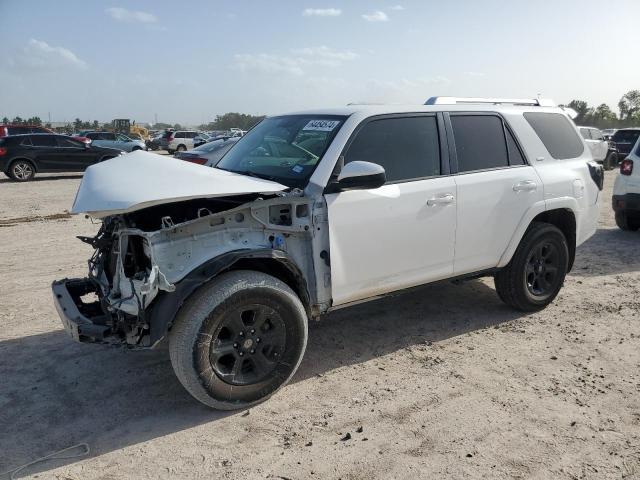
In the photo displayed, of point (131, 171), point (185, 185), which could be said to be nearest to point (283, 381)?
point (185, 185)

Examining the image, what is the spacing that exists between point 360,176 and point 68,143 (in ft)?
57.3

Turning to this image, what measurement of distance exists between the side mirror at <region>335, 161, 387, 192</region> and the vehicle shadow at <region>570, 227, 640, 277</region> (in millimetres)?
4010

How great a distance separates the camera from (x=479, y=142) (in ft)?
15.1

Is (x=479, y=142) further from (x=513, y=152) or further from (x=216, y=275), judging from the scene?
(x=216, y=275)

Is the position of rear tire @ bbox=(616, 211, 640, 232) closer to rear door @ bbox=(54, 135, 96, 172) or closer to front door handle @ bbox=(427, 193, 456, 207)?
front door handle @ bbox=(427, 193, 456, 207)

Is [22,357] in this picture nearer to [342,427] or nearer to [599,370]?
[342,427]

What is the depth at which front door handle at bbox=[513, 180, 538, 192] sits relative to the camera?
468 centimetres

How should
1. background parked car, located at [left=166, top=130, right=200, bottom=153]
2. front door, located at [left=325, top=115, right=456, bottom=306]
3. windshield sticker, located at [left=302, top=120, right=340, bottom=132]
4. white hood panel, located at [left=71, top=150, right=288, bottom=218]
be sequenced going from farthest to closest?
background parked car, located at [left=166, top=130, right=200, bottom=153] → windshield sticker, located at [left=302, top=120, right=340, bottom=132] → front door, located at [left=325, top=115, right=456, bottom=306] → white hood panel, located at [left=71, top=150, right=288, bottom=218]

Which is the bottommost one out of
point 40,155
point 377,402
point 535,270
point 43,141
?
point 377,402

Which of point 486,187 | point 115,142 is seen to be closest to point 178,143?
point 115,142

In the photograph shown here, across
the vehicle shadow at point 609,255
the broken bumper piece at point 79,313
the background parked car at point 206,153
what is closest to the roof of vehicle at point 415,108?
the broken bumper piece at point 79,313

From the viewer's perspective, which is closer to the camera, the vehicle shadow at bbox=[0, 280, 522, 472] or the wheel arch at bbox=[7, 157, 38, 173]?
the vehicle shadow at bbox=[0, 280, 522, 472]

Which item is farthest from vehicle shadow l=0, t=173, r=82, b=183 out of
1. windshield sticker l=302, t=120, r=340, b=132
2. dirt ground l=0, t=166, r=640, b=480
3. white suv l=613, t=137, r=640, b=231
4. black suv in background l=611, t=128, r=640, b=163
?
black suv in background l=611, t=128, r=640, b=163

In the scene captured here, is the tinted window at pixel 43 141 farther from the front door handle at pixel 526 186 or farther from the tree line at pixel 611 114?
the tree line at pixel 611 114
